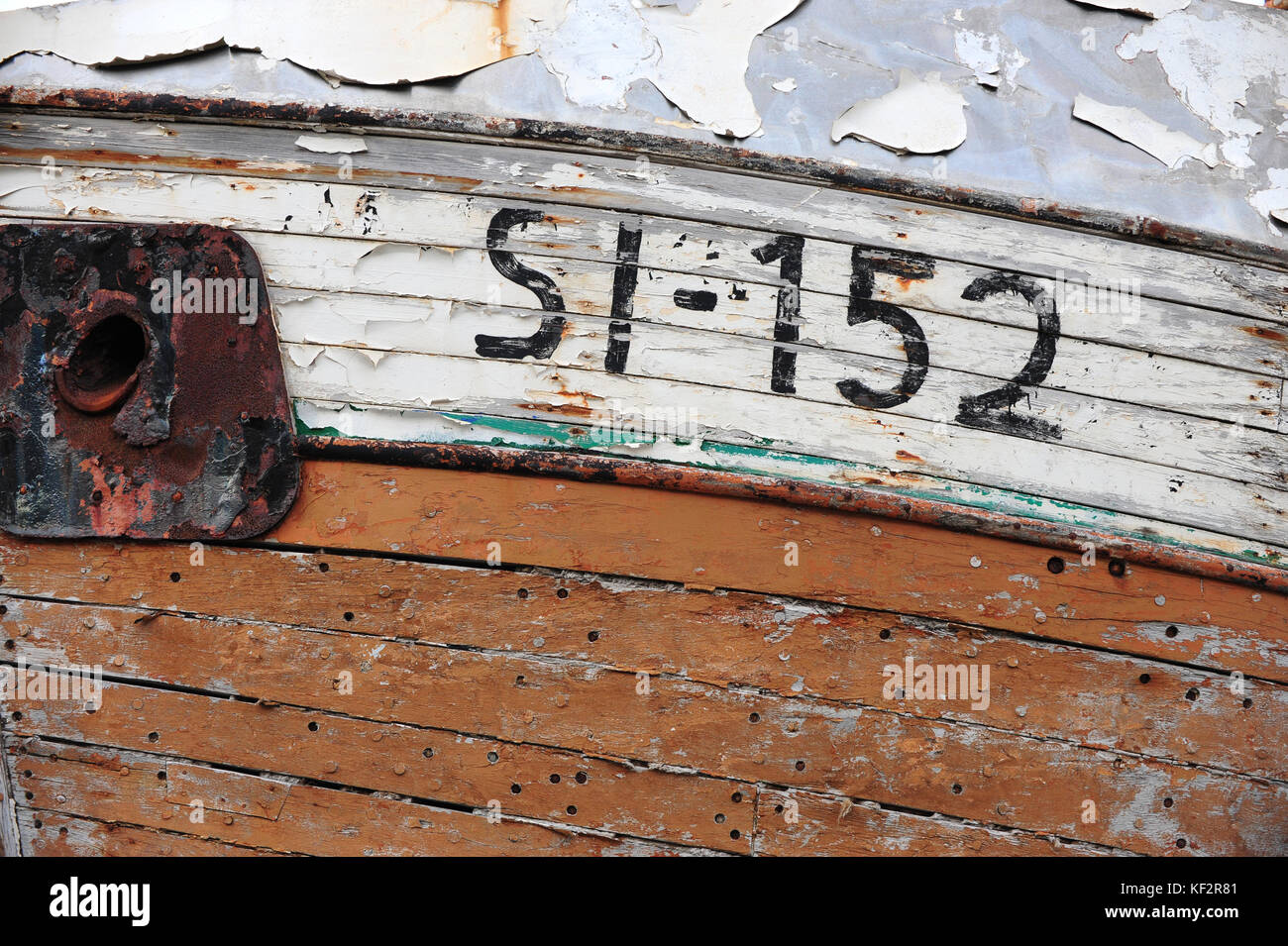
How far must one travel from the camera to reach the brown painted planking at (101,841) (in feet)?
8.42

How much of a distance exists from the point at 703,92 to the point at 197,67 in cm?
136

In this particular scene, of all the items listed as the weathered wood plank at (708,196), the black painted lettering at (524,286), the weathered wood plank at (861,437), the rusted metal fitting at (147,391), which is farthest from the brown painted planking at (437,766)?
the weathered wood plank at (708,196)

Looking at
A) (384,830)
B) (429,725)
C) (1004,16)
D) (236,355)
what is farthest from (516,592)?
(1004,16)

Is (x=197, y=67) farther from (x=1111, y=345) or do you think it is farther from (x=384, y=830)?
(x=1111, y=345)

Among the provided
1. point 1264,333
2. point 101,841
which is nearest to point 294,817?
point 101,841

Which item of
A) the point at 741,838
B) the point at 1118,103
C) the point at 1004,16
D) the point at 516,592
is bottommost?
the point at 741,838

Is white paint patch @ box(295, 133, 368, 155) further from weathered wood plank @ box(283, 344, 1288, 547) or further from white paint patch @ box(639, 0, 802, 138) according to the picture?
white paint patch @ box(639, 0, 802, 138)

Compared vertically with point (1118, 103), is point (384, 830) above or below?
below

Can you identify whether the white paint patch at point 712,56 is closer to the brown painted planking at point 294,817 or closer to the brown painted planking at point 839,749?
the brown painted planking at point 839,749

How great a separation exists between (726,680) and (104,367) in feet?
6.28

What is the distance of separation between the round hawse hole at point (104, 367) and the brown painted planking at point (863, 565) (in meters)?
0.97

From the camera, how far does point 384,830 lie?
250 cm

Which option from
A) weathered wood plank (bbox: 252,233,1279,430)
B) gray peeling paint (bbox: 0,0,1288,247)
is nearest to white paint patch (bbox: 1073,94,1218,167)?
gray peeling paint (bbox: 0,0,1288,247)

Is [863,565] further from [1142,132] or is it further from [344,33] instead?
[344,33]
